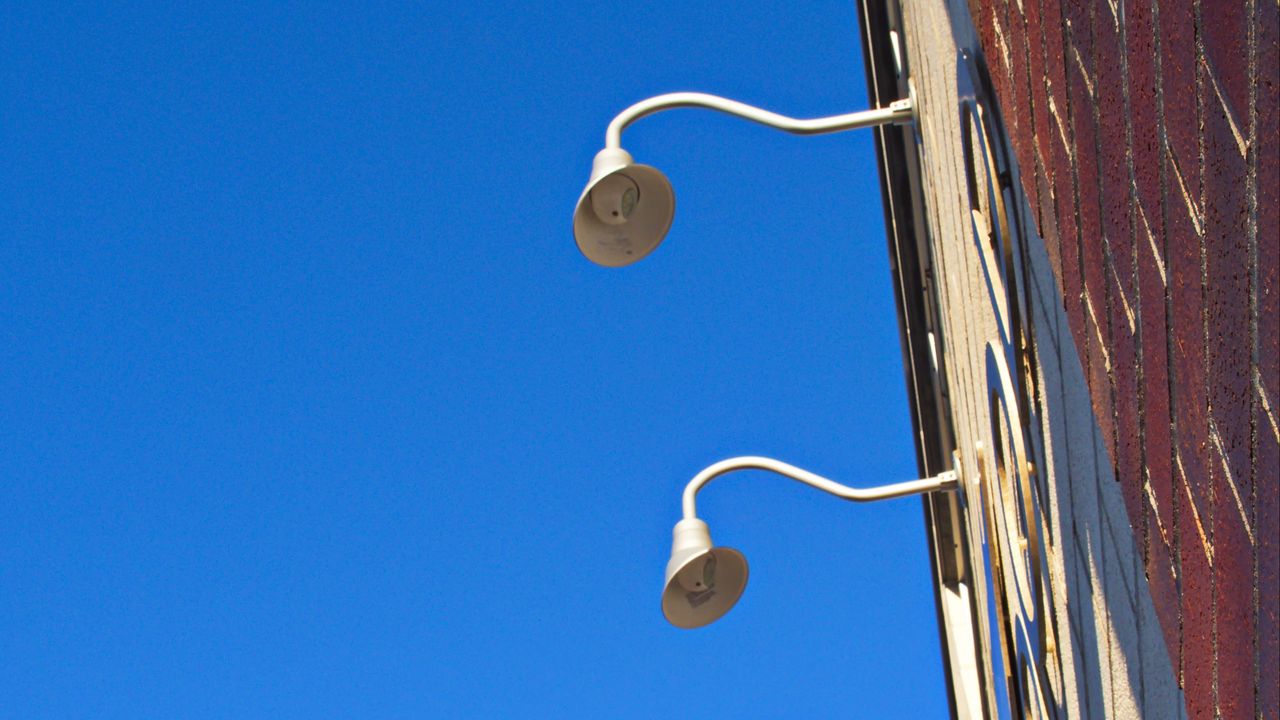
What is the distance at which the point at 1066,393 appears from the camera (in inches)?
156

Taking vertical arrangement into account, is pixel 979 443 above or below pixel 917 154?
below

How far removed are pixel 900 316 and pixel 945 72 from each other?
5300 mm

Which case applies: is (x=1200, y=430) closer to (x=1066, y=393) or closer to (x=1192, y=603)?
(x=1192, y=603)

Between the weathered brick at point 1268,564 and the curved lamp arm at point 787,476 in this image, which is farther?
the curved lamp arm at point 787,476

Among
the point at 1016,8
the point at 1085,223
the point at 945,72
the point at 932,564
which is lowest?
the point at 932,564

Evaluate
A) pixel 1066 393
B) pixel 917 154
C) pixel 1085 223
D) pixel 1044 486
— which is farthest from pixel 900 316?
pixel 1085 223

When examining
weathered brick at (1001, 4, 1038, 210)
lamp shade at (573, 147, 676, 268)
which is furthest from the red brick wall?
lamp shade at (573, 147, 676, 268)

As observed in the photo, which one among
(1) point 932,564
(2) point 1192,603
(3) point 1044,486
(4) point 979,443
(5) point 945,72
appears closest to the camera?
(2) point 1192,603

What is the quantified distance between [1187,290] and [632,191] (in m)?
4.28

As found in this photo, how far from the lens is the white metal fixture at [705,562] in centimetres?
741

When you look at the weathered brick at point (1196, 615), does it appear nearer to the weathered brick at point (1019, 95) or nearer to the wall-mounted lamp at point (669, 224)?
the weathered brick at point (1019, 95)

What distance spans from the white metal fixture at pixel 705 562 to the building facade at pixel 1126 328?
4.70ft

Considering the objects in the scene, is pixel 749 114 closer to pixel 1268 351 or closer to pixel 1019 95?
pixel 1019 95

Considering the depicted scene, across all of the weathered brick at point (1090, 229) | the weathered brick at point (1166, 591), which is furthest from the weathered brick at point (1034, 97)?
the weathered brick at point (1166, 591)
